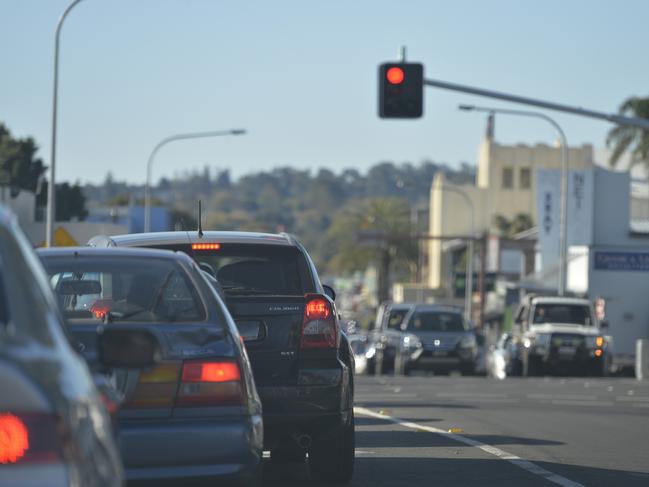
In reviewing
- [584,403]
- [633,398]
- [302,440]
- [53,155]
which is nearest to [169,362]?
[302,440]

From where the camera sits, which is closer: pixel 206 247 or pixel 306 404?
pixel 306 404

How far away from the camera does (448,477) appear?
34.3ft

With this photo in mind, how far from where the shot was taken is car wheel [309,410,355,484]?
9820 mm

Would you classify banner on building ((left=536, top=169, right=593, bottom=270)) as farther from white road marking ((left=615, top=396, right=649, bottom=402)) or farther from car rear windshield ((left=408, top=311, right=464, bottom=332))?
white road marking ((left=615, top=396, right=649, bottom=402))

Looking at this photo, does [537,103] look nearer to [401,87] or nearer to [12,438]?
[401,87]

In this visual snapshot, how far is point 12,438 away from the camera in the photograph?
348 cm

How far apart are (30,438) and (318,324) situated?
5854mm

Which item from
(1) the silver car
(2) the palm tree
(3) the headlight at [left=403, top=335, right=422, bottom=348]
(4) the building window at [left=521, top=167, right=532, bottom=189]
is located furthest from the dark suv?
(4) the building window at [left=521, top=167, right=532, bottom=189]

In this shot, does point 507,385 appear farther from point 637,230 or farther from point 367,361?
point 637,230

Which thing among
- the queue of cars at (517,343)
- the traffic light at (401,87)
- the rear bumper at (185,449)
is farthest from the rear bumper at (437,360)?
the rear bumper at (185,449)

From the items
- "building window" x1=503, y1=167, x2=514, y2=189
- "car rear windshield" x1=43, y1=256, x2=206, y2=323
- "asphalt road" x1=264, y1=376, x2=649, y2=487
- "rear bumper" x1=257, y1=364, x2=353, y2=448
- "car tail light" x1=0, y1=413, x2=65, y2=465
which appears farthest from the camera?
"building window" x1=503, y1=167, x2=514, y2=189

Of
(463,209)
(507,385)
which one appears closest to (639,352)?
(507,385)

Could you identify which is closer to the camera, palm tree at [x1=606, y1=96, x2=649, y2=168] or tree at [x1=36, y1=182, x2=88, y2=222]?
tree at [x1=36, y1=182, x2=88, y2=222]

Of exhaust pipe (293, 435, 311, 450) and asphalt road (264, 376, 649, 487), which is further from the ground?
exhaust pipe (293, 435, 311, 450)
